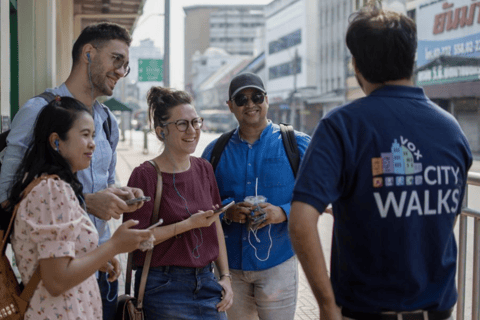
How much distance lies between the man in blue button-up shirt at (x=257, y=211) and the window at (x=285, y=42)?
70.4 m

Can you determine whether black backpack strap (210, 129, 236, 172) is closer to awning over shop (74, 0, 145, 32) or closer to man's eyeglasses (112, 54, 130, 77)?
man's eyeglasses (112, 54, 130, 77)

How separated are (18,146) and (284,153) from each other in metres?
1.60

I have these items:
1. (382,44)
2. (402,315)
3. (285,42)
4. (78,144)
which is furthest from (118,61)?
(285,42)

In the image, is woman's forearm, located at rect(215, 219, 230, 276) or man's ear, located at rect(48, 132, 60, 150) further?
woman's forearm, located at rect(215, 219, 230, 276)

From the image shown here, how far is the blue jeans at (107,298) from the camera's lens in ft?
9.74

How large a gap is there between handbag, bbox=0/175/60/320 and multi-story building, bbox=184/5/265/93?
478 ft

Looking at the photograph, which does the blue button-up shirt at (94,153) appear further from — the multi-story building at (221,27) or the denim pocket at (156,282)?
the multi-story building at (221,27)

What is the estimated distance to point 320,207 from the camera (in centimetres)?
199

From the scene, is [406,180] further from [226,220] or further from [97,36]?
[97,36]

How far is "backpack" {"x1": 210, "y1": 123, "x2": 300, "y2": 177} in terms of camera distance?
3.53m

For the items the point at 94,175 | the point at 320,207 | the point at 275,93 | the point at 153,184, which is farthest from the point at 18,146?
the point at 275,93

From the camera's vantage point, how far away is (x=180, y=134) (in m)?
→ 3.11

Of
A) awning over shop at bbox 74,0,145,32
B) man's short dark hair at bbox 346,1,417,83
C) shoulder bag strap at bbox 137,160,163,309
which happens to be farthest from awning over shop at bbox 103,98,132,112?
man's short dark hair at bbox 346,1,417,83

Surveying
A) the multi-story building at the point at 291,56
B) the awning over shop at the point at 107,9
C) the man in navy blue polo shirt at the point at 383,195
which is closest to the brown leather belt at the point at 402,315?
the man in navy blue polo shirt at the point at 383,195
